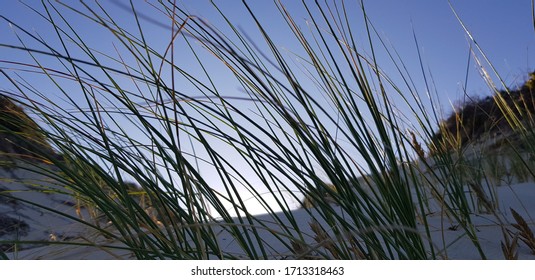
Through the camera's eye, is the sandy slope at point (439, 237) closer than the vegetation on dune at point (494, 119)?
Yes

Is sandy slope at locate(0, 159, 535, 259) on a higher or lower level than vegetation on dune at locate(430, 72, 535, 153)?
lower

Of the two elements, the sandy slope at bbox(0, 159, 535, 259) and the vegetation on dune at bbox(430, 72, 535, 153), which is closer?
the sandy slope at bbox(0, 159, 535, 259)

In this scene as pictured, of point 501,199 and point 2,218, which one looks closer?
point 501,199

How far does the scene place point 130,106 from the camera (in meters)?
0.98

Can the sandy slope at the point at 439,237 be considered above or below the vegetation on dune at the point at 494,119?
below

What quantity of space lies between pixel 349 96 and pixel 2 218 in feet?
11.2

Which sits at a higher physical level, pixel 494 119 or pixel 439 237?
pixel 494 119

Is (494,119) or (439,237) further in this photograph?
(494,119)
